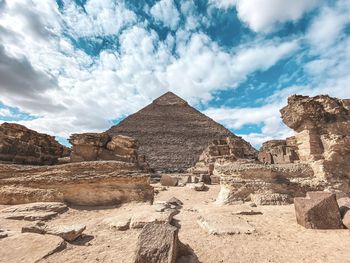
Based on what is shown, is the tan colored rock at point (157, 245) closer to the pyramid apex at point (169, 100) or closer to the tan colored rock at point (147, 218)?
the tan colored rock at point (147, 218)

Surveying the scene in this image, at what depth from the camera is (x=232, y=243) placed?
2.69 meters

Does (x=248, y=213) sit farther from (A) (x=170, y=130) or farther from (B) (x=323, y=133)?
(A) (x=170, y=130)

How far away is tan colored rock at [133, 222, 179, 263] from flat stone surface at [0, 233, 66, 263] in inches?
37.5

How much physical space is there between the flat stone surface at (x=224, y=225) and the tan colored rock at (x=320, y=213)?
2.76 ft

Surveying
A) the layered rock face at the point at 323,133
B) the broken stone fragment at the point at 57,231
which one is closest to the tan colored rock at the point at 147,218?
the broken stone fragment at the point at 57,231

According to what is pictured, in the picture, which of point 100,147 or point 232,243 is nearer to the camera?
point 232,243

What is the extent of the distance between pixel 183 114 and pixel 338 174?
238 feet

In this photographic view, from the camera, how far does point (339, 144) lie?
19.9 ft

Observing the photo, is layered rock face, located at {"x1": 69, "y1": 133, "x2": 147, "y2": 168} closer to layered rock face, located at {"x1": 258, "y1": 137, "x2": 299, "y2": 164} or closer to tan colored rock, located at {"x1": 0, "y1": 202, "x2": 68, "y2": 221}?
tan colored rock, located at {"x1": 0, "y1": 202, "x2": 68, "y2": 221}

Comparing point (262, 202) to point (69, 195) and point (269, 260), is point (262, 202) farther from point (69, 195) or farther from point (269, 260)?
point (69, 195)

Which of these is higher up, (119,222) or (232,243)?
(119,222)

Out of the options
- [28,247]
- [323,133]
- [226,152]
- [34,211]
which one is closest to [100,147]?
[34,211]

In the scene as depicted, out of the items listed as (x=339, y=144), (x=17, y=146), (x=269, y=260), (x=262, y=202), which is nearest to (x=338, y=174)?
(x=339, y=144)

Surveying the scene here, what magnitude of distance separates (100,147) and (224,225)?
13.3ft
